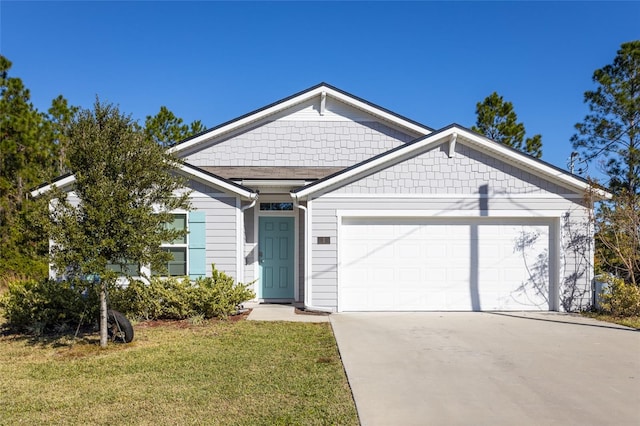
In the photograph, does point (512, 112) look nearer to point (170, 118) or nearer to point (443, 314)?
point (443, 314)

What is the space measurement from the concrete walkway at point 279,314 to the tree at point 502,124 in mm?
13268

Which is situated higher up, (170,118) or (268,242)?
(170,118)

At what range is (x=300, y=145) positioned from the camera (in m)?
12.4

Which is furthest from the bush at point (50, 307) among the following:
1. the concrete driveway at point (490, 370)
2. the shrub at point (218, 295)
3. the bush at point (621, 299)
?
the bush at point (621, 299)

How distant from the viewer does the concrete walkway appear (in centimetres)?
875

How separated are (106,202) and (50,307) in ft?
10.2

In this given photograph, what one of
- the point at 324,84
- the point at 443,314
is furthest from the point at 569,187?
the point at 324,84

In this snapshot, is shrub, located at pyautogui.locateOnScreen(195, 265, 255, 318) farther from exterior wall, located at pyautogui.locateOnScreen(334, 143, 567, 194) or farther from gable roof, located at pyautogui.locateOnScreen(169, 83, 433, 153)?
gable roof, located at pyautogui.locateOnScreen(169, 83, 433, 153)

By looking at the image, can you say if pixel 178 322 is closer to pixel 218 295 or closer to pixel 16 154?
pixel 218 295

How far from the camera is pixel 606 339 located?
23.9 feet

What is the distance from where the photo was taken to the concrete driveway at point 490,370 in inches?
168

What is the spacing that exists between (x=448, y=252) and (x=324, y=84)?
5.91 metres

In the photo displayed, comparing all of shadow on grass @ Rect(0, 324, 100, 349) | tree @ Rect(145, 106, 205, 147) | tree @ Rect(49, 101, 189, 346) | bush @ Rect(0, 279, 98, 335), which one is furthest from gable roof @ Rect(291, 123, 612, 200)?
tree @ Rect(145, 106, 205, 147)

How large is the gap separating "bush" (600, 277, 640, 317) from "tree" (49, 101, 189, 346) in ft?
29.6
